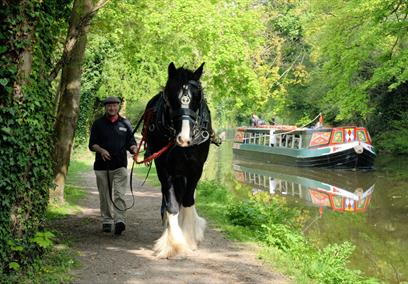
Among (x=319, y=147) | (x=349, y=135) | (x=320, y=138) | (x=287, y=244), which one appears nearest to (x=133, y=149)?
(x=287, y=244)

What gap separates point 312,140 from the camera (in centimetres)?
3198

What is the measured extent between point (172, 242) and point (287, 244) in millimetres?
2328

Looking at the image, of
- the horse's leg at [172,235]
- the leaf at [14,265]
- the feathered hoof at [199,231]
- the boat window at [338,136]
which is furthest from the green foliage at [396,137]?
the leaf at [14,265]

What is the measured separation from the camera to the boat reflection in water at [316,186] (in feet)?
57.5

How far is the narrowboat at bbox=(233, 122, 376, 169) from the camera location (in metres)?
30.2

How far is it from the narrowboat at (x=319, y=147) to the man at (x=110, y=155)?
23.8 metres

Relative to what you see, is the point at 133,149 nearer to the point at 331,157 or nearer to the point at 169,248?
the point at 169,248

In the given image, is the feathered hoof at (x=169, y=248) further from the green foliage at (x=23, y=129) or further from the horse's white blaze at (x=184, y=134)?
the green foliage at (x=23, y=129)

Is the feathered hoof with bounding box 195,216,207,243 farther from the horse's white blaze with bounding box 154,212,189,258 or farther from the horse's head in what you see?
the horse's head

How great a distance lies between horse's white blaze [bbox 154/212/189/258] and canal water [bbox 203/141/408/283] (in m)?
3.86

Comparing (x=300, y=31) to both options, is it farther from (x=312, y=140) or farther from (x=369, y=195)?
(x=369, y=195)

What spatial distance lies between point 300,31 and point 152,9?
29.3m

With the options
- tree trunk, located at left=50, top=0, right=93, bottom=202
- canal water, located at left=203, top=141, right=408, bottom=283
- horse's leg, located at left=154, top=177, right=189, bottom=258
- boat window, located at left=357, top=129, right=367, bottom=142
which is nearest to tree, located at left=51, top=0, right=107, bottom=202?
tree trunk, located at left=50, top=0, right=93, bottom=202

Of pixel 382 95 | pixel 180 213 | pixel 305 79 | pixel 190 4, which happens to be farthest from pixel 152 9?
pixel 305 79
